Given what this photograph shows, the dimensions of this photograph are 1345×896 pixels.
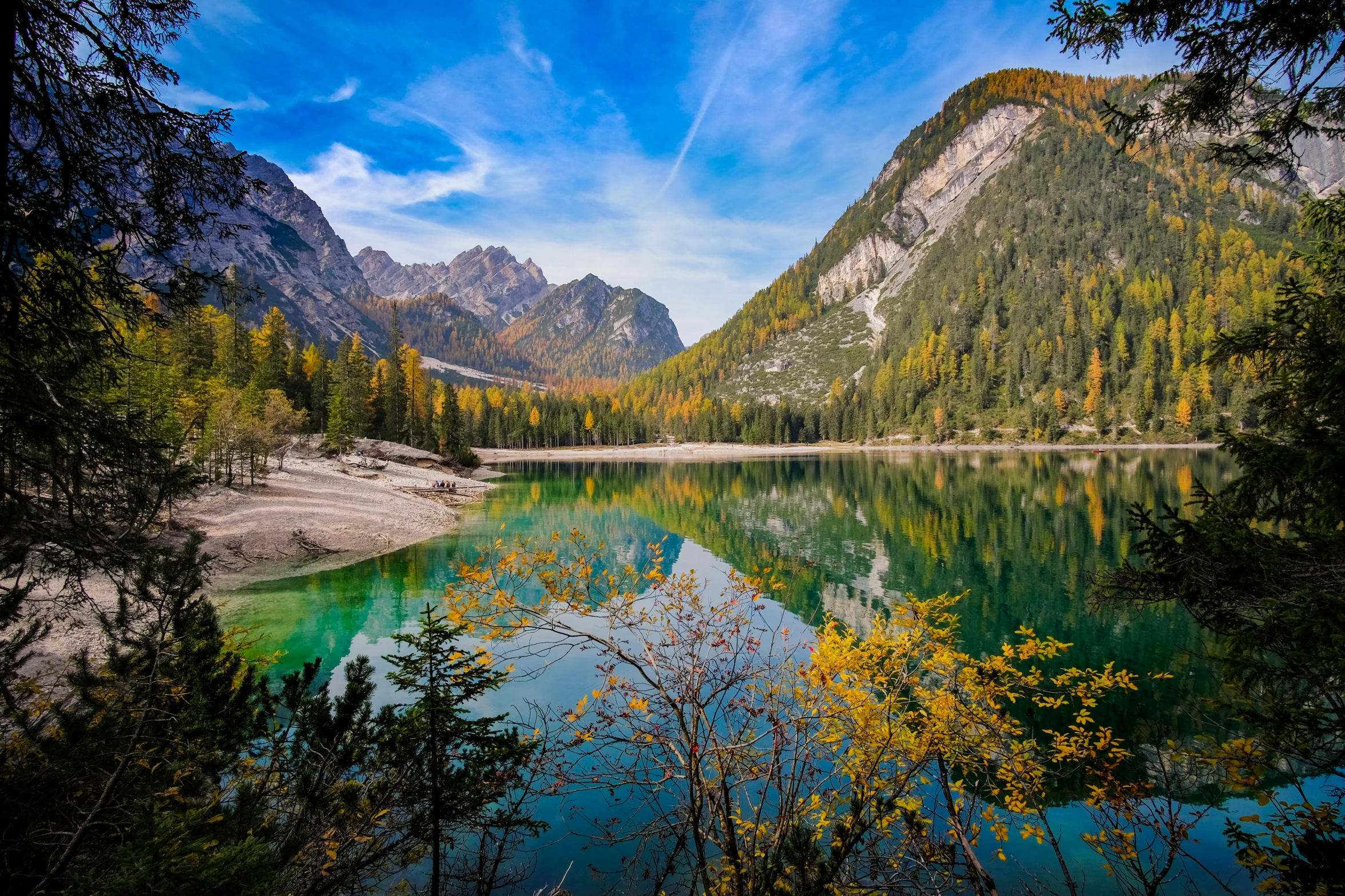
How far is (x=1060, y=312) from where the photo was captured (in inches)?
5423

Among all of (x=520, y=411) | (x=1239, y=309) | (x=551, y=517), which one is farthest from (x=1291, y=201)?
(x=551, y=517)

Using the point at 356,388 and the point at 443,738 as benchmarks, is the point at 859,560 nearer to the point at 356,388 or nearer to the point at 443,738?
the point at 443,738

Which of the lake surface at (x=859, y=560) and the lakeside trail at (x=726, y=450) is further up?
the lakeside trail at (x=726, y=450)

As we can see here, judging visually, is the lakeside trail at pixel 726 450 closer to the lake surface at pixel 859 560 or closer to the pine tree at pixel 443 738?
the lake surface at pixel 859 560

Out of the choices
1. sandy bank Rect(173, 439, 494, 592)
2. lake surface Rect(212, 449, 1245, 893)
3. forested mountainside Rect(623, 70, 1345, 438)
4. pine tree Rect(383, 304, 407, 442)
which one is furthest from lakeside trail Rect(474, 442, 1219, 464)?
sandy bank Rect(173, 439, 494, 592)

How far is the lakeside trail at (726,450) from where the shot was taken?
10075 cm

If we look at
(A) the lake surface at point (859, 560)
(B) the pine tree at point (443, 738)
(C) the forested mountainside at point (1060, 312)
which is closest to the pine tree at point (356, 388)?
(A) the lake surface at point (859, 560)

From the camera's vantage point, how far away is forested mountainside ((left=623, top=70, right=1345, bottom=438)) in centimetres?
11325

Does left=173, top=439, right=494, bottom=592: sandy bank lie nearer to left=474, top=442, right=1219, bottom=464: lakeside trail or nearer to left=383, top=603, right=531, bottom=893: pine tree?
left=383, top=603, right=531, bottom=893: pine tree

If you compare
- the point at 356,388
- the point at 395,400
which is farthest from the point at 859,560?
the point at 395,400

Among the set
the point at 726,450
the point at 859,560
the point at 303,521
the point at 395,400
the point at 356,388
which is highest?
the point at 356,388

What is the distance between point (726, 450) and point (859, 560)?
11171cm

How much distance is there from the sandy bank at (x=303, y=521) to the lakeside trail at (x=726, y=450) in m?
59.2

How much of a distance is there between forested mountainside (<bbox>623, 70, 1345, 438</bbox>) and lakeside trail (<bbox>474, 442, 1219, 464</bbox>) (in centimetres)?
530
